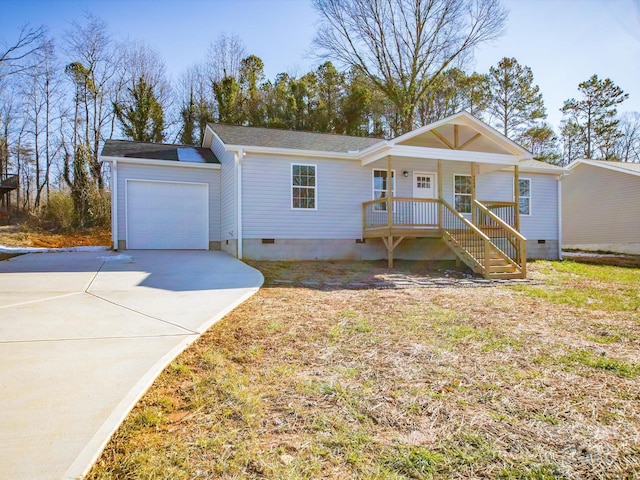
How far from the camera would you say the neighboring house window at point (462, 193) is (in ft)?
44.5

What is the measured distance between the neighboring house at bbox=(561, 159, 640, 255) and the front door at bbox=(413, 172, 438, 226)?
7056mm

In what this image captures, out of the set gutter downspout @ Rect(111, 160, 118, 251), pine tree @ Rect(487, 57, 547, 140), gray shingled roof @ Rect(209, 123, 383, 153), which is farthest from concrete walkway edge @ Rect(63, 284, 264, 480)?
pine tree @ Rect(487, 57, 547, 140)

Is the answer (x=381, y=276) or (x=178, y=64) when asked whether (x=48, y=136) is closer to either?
(x=178, y=64)

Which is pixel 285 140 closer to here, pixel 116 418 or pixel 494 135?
pixel 494 135

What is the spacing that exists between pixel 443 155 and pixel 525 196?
516cm

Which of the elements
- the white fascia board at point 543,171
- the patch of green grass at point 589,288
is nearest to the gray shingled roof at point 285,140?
the white fascia board at point 543,171

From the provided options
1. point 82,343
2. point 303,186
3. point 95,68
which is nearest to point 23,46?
point 95,68

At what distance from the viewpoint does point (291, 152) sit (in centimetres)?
1147

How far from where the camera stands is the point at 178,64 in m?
25.1

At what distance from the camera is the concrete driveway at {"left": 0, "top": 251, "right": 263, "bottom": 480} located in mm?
2281

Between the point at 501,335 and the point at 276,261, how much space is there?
7279 mm

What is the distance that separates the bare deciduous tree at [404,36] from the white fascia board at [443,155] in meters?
12.0

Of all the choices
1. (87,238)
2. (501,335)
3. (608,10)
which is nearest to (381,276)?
(501,335)

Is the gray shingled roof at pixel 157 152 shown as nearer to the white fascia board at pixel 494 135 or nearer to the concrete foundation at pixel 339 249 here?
the concrete foundation at pixel 339 249
